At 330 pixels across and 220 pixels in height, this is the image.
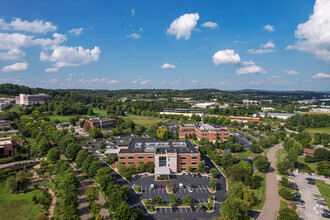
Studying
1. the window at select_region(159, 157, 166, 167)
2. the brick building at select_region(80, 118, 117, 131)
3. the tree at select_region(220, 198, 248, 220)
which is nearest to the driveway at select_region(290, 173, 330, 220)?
the tree at select_region(220, 198, 248, 220)

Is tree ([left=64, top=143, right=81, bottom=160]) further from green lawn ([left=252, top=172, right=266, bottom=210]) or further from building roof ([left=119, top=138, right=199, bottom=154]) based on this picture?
green lawn ([left=252, top=172, right=266, bottom=210])

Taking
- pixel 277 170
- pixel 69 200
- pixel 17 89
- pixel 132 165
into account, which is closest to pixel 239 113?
pixel 277 170

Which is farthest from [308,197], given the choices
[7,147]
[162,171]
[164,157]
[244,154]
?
[7,147]

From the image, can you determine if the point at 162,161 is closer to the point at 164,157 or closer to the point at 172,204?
the point at 164,157

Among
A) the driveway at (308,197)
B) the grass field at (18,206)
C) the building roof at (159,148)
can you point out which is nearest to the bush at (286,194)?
the driveway at (308,197)

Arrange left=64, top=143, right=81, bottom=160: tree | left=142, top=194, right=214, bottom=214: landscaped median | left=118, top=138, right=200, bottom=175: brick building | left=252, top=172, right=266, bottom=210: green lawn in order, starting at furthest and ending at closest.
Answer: left=64, top=143, right=81, bottom=160: tree < left=118, top=138, right=200, bottom=175: brick building < left=252, top=172, right=266, bottom=210: green lawn < left=142, top=194, right=214, bottom=214: landscaped median

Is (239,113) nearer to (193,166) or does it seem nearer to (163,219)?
(193,166)
